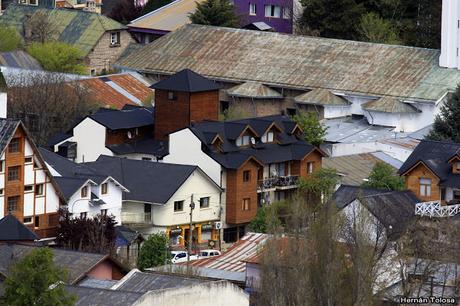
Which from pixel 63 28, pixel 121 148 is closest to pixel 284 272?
pixel 121 148

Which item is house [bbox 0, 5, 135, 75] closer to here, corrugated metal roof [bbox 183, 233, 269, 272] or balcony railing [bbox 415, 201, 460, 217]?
balcony railing [bbox 415, 201, 460, 217]

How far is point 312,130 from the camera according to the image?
81.5m

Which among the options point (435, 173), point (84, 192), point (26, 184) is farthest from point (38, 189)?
point (435, 173)

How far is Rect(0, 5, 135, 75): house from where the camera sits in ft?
336

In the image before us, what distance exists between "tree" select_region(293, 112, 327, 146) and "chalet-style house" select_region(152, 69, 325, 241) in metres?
1.62

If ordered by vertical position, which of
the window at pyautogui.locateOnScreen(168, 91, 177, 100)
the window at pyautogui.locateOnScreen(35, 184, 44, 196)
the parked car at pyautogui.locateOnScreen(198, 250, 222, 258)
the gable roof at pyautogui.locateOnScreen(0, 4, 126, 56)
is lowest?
the parked car at pyautogui.locateOnScreen(198, 250, 222, 258)

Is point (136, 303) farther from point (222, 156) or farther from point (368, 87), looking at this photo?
point (368, 87)

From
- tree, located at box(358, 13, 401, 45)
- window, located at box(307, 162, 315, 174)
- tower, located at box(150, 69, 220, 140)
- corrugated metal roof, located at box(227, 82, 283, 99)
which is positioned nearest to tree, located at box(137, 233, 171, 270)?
window, located at box(307, 162, 315, 174)

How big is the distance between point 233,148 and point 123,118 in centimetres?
483

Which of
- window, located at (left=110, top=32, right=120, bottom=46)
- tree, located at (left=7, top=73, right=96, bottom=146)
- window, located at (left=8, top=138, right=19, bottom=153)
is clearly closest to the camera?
window, located at (left=8, top=138, right=19, bottom=153)

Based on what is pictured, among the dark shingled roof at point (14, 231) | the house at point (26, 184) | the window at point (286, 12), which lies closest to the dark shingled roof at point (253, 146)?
the house at point (26, 184)

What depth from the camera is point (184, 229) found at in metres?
73.1

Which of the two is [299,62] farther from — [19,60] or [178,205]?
[178,205]

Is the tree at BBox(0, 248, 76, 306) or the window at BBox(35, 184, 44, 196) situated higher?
the window at BBox(35, 184, 44, 196)
